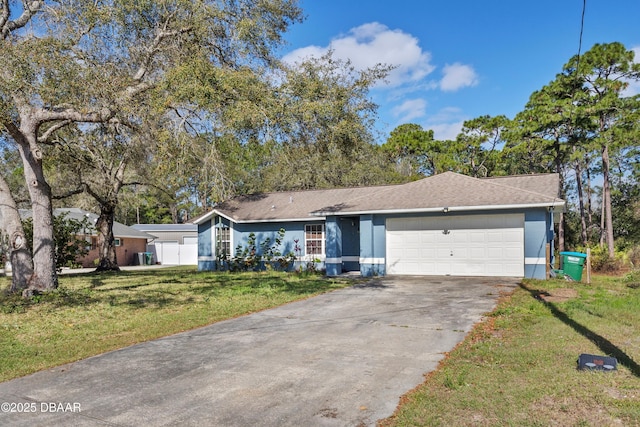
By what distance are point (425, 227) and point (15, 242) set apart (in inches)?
511

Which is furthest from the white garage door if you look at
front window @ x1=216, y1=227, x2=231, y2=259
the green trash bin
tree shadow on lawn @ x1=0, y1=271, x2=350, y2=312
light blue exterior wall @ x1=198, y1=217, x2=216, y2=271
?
light blue exterior wall @ x1=198, y1=217, x2=216, y2=271

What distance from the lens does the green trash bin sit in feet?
46.6

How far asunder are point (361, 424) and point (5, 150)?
1657 cm

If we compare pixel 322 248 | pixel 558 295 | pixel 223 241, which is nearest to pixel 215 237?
pixel 223 241

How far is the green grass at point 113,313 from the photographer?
6.72 meters

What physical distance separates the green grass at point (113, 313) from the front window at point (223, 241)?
496 cm

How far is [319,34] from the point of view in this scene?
556 inches

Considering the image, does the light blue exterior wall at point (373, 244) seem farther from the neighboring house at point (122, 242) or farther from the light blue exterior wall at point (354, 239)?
the neighboring house at point (122, 242)

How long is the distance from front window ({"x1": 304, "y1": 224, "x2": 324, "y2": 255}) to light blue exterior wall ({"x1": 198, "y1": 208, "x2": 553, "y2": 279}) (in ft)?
0.60

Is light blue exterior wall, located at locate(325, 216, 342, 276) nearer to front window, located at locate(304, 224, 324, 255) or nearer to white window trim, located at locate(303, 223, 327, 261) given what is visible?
white window trim, located at locate(303, 223, 327, 261)

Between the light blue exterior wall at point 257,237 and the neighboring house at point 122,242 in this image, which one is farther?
the neighboring house at point 122,242

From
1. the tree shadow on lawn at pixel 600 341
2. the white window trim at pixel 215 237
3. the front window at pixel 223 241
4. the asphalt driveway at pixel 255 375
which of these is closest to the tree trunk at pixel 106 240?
the white window trim at pixel 215 237

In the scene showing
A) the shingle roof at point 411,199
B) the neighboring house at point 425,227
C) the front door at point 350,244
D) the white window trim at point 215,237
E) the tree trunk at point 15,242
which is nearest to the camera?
the tree trunk at point 15,242

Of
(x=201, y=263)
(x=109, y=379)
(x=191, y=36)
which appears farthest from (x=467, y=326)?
(x=201, y=263)
